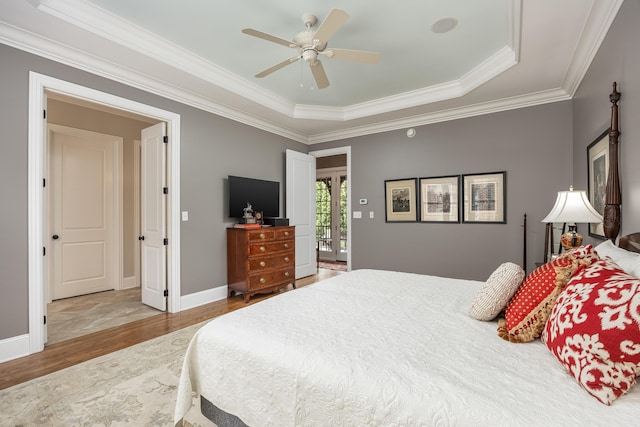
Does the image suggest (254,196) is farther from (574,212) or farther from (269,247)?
(574,212)

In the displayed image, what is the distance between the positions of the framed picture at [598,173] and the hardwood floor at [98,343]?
3.74 m

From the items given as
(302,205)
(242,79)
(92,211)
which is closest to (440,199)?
(302,205)

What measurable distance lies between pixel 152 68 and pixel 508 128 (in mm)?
4254

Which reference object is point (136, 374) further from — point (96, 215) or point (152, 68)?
point (96, 215)

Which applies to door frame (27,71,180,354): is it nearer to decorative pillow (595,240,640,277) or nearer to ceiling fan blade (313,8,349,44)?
ceiling fan blade (313,8,349,44)

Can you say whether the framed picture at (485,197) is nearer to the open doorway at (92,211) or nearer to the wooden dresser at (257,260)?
the wooden dresser at (257,260)

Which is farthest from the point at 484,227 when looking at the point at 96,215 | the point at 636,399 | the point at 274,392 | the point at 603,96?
the point at 96,215

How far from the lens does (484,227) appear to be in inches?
158

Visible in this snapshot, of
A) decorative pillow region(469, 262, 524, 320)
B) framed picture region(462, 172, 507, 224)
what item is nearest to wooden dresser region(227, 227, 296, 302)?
framed picture region(462, 172, 507, 224)

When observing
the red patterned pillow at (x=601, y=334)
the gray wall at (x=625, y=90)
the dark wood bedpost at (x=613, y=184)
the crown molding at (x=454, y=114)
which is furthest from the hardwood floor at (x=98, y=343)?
the gray wall at (x=625, y=90)

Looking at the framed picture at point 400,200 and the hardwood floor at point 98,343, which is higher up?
the framed picture at point 400,200

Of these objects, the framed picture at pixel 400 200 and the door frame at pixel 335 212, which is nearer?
the framed picture at pixel 400 200

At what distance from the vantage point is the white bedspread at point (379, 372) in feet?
2.73

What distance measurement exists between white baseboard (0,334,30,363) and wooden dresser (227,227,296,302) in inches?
79.2
